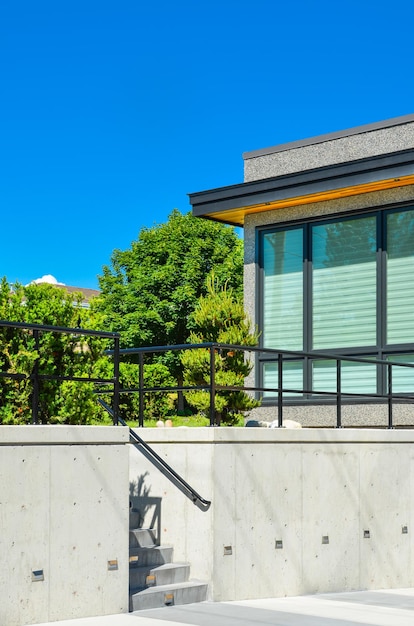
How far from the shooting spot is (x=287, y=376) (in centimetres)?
1752

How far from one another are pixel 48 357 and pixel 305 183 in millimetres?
7251

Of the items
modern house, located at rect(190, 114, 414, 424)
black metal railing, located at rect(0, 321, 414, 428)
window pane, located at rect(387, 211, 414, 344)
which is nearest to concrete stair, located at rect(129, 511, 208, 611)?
black metal railing, located at rect(0, 321, 414, 428)

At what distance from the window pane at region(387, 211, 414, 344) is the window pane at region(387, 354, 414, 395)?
28cm

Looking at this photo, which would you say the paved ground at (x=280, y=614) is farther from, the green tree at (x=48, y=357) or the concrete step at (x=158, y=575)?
the green tree at (x=48, y=357)

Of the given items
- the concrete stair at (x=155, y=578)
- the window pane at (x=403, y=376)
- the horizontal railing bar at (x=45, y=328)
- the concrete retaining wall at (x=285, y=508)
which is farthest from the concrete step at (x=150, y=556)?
the window pane at (x=403, y=376)

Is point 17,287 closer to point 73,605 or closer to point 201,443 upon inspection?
point 201,443

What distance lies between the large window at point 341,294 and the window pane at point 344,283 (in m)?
0.02

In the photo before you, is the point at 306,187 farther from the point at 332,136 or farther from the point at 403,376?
the point at 403,376

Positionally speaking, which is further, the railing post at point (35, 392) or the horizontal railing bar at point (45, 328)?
the railing post at point (35, 392)

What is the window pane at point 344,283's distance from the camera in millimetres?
16688

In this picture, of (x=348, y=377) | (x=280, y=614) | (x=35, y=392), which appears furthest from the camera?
(x=348, y=377)

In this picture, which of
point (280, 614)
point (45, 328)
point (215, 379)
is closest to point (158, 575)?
point (280, 614)

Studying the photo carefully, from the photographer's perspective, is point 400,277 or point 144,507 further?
point 400,277

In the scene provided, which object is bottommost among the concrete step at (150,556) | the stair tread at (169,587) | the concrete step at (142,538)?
the stair tread at (169,587)
